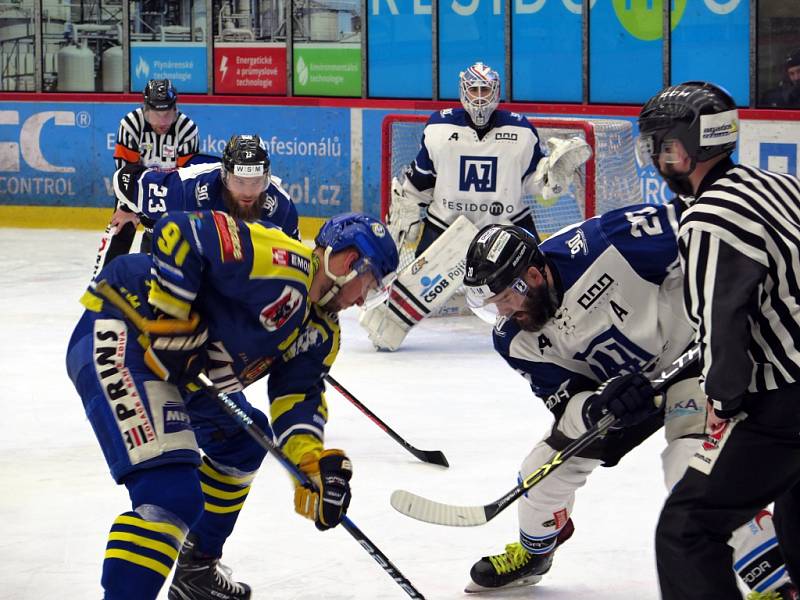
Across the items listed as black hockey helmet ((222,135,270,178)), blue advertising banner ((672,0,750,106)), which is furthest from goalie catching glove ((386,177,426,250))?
blue advertising banner ((672,0,750,106))

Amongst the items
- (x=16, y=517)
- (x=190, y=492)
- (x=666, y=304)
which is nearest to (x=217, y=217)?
(x=190, y=492)

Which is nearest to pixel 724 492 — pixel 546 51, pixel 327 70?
pixel 546 51

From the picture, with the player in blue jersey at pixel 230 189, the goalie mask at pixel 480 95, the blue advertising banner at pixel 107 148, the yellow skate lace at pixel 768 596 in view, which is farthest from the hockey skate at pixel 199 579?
the blue advertising banner at pixel 107 148

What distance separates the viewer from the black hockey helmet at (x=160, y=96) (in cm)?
644

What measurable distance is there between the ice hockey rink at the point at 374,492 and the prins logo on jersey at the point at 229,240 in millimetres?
915

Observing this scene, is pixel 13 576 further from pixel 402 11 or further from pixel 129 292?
pixel 402 11

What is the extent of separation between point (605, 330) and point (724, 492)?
65 centimetres

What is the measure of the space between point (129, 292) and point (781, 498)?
127 cm

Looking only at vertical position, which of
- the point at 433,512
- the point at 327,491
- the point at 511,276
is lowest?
the point at 433,512

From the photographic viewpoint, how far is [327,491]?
8.64 ft

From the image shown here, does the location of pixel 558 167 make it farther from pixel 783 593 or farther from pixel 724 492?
pixel 724 492

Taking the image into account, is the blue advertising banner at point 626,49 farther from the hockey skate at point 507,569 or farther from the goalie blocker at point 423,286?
the hockey skate at point 507,569

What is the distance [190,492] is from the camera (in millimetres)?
2514

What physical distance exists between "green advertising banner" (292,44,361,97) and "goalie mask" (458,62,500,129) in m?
3.18
